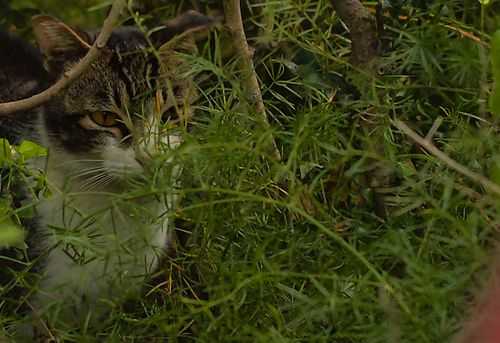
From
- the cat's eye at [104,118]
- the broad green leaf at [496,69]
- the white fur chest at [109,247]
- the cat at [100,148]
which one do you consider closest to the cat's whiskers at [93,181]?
the cat at [100,148]

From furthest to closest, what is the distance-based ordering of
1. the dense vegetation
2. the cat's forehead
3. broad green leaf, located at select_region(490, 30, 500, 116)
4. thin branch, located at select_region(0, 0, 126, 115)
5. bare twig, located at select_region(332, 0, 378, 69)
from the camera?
the cat's forehead
bare twig, located at select_region(332, 0, 378, 69)
thin branch, located at select_region(0, 0, 126, 115)
broad green leaf, located at select_region(490, 30, 500, 116)
the dense vegetation

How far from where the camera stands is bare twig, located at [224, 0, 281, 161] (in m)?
2.08

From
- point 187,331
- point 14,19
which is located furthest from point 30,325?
point 14,19

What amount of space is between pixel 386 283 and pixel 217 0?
1.45 meters

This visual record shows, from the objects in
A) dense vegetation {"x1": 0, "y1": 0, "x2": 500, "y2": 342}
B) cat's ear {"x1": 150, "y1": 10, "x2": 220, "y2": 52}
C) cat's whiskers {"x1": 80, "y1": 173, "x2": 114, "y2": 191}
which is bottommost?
cat's whiskers {"x1": 80, "y1": 173, "x2": 114, "y2": 191}

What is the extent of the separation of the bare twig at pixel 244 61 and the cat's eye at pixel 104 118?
39cm

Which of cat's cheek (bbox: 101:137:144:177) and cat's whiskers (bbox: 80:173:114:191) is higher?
cat's cheek (bbox: 101:137:144:177)

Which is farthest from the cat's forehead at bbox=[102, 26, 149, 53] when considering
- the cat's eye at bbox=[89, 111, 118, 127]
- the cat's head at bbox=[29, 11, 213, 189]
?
the cat's eye at bbox=[89, 111, 118, 127]

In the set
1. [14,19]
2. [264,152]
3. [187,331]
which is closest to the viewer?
[264,152]

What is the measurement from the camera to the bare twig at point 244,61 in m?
2.08

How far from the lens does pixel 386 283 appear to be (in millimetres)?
1487

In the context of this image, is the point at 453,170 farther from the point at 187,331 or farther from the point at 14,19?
the point at 14,19

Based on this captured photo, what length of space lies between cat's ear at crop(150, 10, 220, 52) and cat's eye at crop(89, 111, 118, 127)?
213 mm

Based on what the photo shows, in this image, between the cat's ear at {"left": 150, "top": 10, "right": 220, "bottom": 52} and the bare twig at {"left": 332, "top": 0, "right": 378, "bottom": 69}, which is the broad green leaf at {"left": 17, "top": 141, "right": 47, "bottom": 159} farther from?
the bare twig at {"left": 332, "top": 0, "right": 378, "bottom": 69}
